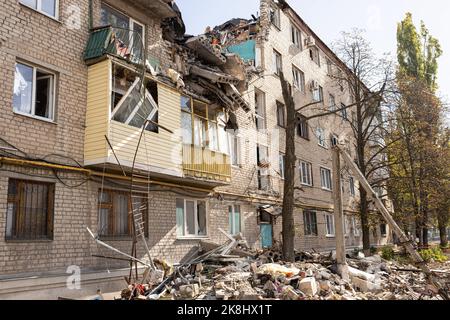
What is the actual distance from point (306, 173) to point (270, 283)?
14.9 metres

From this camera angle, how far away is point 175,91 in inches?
511

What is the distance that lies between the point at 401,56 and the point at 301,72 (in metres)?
10.2

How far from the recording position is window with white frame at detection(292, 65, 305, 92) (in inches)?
923

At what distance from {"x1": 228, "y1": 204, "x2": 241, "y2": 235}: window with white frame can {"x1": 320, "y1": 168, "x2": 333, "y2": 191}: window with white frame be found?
9.50 m

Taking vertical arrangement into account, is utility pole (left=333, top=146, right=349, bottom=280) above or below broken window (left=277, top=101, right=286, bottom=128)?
below

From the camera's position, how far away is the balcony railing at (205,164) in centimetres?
1286

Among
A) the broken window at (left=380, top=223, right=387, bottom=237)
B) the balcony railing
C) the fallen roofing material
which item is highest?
the fallen roofing material

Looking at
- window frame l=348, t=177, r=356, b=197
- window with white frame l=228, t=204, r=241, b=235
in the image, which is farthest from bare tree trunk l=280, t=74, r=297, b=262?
window frame l=348, t=177, r=356, b=197

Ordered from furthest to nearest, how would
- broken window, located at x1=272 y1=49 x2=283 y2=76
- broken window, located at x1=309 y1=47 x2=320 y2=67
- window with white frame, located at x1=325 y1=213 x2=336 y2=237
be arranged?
1. broken window, located at x1=309 y1=47 x2=320 y2=67
2. window with white frame, located at x1=325 y1=213 x2=336 y2=237
3. broken window, located at x1=272 y1=49 x2=283 y2=76

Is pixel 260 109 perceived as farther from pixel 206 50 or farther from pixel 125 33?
pixel 125 33

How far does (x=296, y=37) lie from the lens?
80.6ft

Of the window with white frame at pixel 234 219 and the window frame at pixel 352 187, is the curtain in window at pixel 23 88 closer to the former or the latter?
the window with white frame at pixel 234 219

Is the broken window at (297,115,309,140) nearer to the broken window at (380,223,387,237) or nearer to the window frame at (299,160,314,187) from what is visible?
the window frame at (299,160,314,187)

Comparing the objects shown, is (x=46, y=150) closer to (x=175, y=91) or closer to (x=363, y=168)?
(x=175, y=91)
